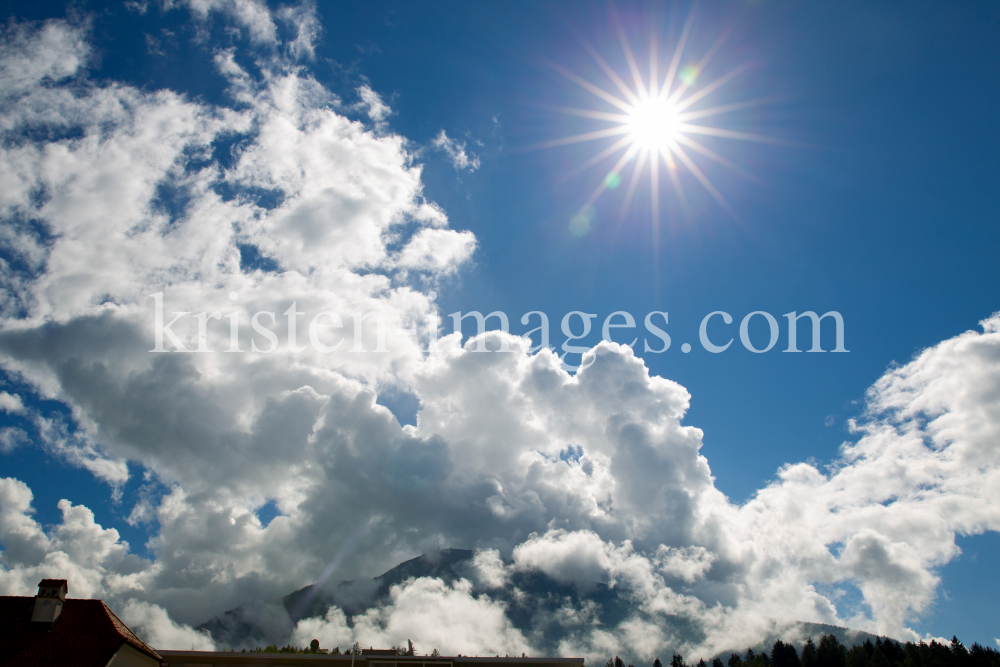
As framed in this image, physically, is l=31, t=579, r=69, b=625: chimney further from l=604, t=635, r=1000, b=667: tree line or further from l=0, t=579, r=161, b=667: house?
l=604, t=635, r=1000, b=667: tree line

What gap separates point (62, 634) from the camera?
112 feet

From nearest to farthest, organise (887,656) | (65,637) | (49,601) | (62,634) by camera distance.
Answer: (65,637), (62,634), (49,601), (887,656)

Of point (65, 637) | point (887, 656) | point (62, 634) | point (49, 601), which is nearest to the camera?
point (65, 637)

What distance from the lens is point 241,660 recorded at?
116 ft

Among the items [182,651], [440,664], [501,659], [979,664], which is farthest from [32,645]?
[979,664]

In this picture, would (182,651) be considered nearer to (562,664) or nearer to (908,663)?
(562,664)

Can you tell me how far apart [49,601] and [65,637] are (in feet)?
9.09

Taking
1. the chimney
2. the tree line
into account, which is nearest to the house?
the chimney

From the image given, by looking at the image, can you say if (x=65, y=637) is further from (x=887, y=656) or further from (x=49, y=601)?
(x=887, y=656)

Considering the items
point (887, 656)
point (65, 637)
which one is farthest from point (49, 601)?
point (887, 656)

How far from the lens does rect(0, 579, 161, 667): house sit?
32.2 m

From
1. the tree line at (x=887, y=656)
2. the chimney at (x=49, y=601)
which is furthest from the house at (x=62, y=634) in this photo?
the tree line at (x=887, y=656)

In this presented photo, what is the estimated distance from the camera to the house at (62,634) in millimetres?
32250

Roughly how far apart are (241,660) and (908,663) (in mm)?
130104
